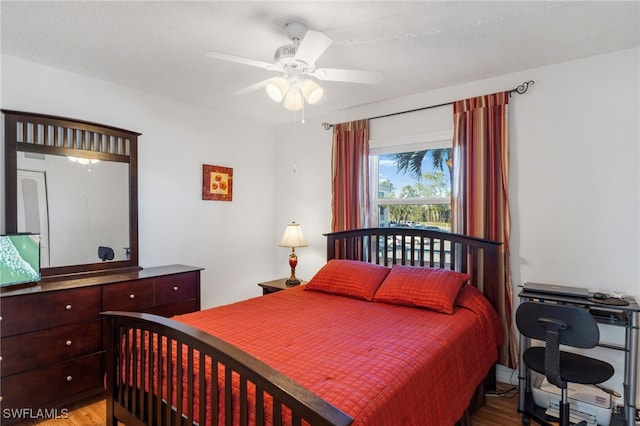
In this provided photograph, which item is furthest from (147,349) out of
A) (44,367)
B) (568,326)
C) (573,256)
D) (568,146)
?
(568,146)

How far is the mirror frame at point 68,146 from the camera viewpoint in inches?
98.9

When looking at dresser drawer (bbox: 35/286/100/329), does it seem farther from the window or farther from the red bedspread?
the window

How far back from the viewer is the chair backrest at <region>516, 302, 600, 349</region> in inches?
70.5

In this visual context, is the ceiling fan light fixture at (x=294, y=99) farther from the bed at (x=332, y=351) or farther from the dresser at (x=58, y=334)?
the dresser at (x=58, y=334)

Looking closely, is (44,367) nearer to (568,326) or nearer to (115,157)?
(115,157)

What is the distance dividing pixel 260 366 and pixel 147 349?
0.91 meters

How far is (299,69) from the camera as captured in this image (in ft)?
6.58

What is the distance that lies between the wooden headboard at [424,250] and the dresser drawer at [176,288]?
4.66 ft

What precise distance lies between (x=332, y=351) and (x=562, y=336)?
4.16ft

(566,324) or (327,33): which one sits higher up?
(327,33)

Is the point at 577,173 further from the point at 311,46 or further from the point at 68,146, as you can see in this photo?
the point at 68,146

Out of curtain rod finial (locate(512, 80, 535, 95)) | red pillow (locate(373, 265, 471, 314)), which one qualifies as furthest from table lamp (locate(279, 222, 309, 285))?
curtain rod finial (locate(512, 80, 535, 95))

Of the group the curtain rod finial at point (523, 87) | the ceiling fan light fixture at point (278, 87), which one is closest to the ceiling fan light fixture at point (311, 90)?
the ceiling fan light fixture at point (278, 87)

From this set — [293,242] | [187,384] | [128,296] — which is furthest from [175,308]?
[187,384]
